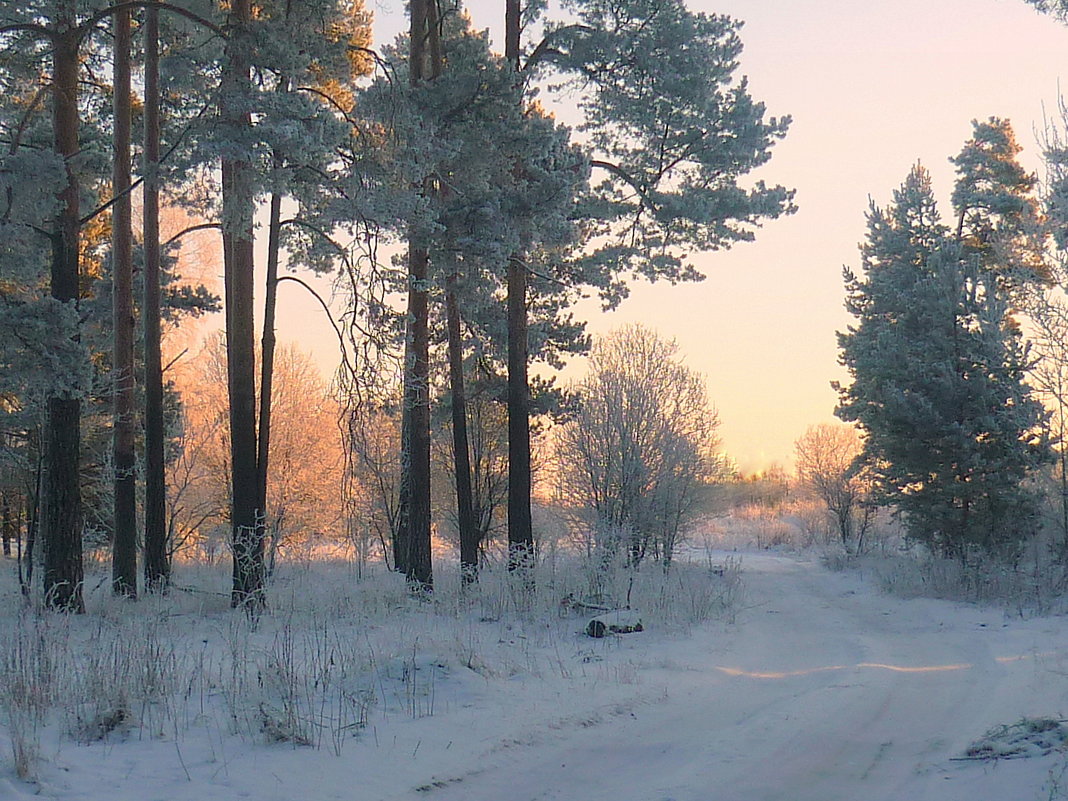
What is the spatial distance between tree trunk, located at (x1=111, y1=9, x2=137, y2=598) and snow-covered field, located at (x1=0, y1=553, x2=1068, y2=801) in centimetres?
374

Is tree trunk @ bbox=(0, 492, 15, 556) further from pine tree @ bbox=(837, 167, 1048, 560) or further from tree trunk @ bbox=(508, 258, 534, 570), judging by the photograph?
pine tree @ bbox=(837, 167, 1048, 560)

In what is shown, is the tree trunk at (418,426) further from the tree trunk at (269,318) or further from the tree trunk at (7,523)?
the tree trunk at (7,523)

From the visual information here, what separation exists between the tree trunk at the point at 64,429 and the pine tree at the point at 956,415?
15.9 metres

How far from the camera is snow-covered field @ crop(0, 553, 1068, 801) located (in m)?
→ 5.47

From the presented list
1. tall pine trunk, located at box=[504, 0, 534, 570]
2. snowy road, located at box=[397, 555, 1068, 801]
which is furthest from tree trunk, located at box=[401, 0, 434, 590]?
snowy road, located at box=[397, 555, 1068, 801]

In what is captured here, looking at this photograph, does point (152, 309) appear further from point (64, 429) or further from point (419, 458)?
point (419, 458)


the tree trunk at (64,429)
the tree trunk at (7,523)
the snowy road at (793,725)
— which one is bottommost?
the snowy road at (793,725)

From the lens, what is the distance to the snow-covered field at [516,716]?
215 inches

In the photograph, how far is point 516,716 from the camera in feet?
23.0

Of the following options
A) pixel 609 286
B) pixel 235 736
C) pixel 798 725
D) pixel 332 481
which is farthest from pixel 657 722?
pixel 332 481

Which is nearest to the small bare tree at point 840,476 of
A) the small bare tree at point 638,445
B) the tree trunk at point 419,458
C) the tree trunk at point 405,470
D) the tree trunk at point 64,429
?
the small bare tree at point 638,445

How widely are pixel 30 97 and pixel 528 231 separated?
32.4 ft

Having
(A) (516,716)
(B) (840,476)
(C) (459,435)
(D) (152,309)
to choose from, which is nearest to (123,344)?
(D) (152,309)

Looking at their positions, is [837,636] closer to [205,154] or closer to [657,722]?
[657,722]
